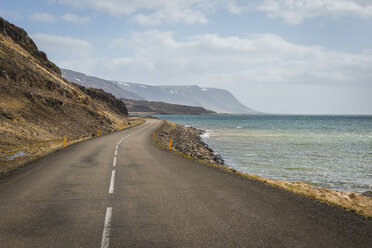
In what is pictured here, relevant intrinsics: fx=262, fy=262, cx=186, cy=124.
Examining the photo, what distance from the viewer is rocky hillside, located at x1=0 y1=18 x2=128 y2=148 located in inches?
1104

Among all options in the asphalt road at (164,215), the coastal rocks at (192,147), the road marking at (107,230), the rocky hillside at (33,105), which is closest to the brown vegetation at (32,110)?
the rocky hillside at (33,105)

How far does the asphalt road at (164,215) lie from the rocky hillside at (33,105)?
17786 millimetres

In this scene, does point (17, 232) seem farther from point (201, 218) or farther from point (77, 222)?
point (201, 218)

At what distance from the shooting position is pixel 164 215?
6.91 metres

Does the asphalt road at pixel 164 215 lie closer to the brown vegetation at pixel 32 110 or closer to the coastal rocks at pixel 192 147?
the brown vegetation at pixel 32 110

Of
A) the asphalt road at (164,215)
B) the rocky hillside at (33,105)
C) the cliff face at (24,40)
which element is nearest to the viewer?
the asphalt road at (164,215)

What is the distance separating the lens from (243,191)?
31.4 ft

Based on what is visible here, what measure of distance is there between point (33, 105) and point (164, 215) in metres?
34.1

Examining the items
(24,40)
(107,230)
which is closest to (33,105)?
(24,40)

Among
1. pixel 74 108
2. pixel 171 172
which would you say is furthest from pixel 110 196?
pixel 74 108

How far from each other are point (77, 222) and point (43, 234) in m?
0.82

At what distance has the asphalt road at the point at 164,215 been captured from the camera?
552 cm

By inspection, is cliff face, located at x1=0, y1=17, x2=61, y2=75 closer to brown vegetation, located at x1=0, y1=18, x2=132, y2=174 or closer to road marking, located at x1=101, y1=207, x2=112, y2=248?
brown vegetation, located at x1=0, y1=18, x2=132, y2=174

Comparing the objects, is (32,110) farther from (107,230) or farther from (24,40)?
(107,230)
